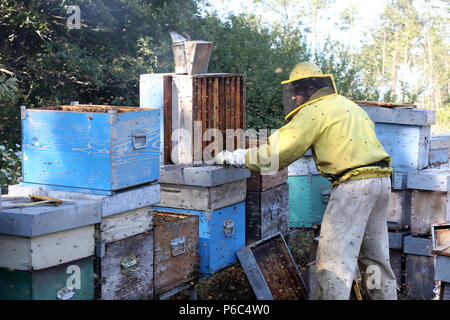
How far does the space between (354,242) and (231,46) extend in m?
6.19

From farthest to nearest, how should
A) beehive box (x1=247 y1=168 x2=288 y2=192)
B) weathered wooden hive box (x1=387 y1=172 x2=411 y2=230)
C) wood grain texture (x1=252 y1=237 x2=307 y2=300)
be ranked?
weathered wooden hive box (x1=387 y1=172 x2=411 y2=230) < beehive box (x1=247 y1=168 x2=288 y2=192) < wood grain texture (x1=252 y1=237 x2=307 y2=300)

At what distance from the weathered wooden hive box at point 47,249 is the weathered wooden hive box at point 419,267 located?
3.00m

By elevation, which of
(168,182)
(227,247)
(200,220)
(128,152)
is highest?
(128,152)

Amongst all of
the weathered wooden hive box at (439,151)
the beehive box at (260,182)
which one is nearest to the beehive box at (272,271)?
the beehive box at (260,182)

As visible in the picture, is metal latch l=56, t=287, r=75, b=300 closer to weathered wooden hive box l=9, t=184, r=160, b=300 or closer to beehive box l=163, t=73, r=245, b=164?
weathered wooden hive box l=9, t=184, r=160, b=300

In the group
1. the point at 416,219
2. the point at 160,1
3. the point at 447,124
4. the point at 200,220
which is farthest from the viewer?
the point at 447,124

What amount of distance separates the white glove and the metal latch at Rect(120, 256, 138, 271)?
0.89 m

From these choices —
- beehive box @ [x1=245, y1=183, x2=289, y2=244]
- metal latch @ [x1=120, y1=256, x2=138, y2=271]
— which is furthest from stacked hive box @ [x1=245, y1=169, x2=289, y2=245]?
metal latch @ [x1=120, y1=256, x2=138, y2=271]

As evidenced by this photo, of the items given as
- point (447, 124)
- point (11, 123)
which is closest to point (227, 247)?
point (11, 123)

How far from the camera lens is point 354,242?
3.18 meters

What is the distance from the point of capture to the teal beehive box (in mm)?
5160

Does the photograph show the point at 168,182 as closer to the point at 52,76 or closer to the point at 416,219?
the point at 416,219

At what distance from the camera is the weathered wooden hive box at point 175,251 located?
3.22m

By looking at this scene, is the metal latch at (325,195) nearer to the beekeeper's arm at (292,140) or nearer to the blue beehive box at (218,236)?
the blue beehive box at (218,236)
